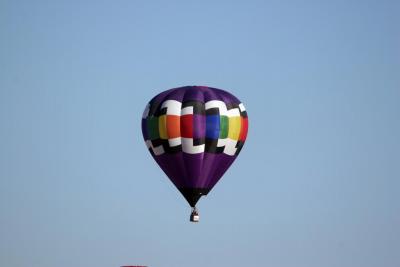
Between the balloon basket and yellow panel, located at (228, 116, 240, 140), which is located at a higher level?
yellow panel, located at (228, 116, 240, 140)

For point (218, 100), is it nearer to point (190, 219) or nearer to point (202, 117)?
point (202, 117)

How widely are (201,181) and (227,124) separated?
3.44 meters

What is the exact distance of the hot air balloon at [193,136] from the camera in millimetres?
82312

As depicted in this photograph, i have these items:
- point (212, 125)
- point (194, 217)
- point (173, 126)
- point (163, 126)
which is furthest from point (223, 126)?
point (194, 217)

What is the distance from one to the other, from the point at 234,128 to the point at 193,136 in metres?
2.50

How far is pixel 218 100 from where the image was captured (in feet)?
272

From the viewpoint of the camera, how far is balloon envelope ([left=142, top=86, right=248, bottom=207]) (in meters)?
82.3

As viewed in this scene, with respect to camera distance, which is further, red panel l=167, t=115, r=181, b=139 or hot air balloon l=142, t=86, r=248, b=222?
red panel l=167, t=115, r=181, b=139

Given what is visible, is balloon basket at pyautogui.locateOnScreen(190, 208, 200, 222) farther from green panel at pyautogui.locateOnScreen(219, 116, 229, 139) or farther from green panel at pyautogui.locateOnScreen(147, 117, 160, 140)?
green panel at pyautogui.locateOnScreen(147, 117, 160, 140)

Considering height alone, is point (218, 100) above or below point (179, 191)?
above

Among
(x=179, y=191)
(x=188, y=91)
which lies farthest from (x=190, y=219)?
(x=188, y=91)

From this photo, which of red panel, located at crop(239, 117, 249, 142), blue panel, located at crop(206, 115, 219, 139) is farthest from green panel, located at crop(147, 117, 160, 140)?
red panel, located at crop(239, 117, 249, 142)

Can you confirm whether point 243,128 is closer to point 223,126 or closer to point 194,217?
point 223,126

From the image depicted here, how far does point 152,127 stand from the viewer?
8331 cm
